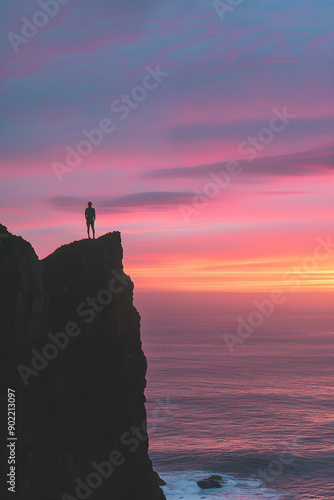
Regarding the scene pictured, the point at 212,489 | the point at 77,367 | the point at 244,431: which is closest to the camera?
the point at 77,367

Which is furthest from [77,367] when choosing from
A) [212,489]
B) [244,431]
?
[244,431]

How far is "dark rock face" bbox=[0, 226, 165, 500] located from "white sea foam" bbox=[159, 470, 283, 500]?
24413 millimetres

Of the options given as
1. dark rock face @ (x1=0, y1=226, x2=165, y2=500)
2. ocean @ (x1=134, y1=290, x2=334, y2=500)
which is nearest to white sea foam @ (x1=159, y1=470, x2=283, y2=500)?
ocean @ (x1=134, y1=290, x2=334, y2=500)

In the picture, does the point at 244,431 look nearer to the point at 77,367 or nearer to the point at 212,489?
the point at 212,489

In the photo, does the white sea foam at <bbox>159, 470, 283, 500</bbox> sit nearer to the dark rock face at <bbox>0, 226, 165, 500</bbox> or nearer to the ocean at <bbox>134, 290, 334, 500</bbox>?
the ocean at <bbox>134, 290, 334, 500</bbox>

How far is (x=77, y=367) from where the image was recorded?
1460 inches

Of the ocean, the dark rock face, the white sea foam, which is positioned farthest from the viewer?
the ocean

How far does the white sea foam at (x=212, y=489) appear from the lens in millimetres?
62062

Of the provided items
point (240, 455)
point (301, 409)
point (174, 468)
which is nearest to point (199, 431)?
point (240, 455)

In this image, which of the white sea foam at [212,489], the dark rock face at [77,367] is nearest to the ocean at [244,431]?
the white sea foam at [212,489]

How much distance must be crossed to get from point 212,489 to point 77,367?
3802cm

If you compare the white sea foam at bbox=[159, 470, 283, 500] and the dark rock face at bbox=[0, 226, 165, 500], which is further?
the white sea foam at bbox=[159, 470, 283, 500]

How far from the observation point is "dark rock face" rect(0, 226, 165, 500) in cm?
2906

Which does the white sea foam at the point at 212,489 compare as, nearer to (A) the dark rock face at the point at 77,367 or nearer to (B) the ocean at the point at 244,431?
(B) the ocean at the point at 244,431
